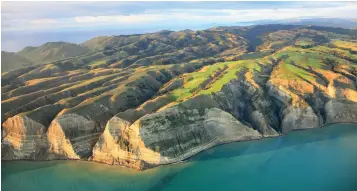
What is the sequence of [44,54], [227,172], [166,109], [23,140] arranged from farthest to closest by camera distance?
[44,54]
[166,109]
[23,140]
[227,172]

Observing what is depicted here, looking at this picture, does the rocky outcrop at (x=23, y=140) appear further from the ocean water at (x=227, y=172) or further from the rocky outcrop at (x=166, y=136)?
the rocky outcrop at (x=166, y=136)

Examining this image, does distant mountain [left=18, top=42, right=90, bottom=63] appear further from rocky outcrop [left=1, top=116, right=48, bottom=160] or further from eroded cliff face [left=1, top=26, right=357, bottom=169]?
rocky outcrop [left=1, top=116, right=48, bottom=160]

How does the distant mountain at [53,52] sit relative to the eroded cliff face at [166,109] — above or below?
above

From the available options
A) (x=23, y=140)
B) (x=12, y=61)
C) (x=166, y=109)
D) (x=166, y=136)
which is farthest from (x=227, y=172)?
(x=12, y=61)

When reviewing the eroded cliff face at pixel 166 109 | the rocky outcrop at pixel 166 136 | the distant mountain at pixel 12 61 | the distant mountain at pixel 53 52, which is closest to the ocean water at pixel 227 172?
the rocky outcrop at pixel 166 136

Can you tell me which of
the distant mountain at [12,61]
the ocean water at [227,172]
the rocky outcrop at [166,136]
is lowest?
the ocean water at [227,172]

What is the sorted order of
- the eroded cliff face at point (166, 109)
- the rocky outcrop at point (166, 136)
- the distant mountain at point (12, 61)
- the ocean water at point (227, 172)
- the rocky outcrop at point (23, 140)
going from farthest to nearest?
the distant mountain at point (12, 61)
the rocky outcrop at point (23, 140)
the eroded cliff face at point (166, 109)
the rocky outcrop at point (166, 136)
the ocean water at point (227, 172)

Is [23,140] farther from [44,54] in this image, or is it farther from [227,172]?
[44,54]
